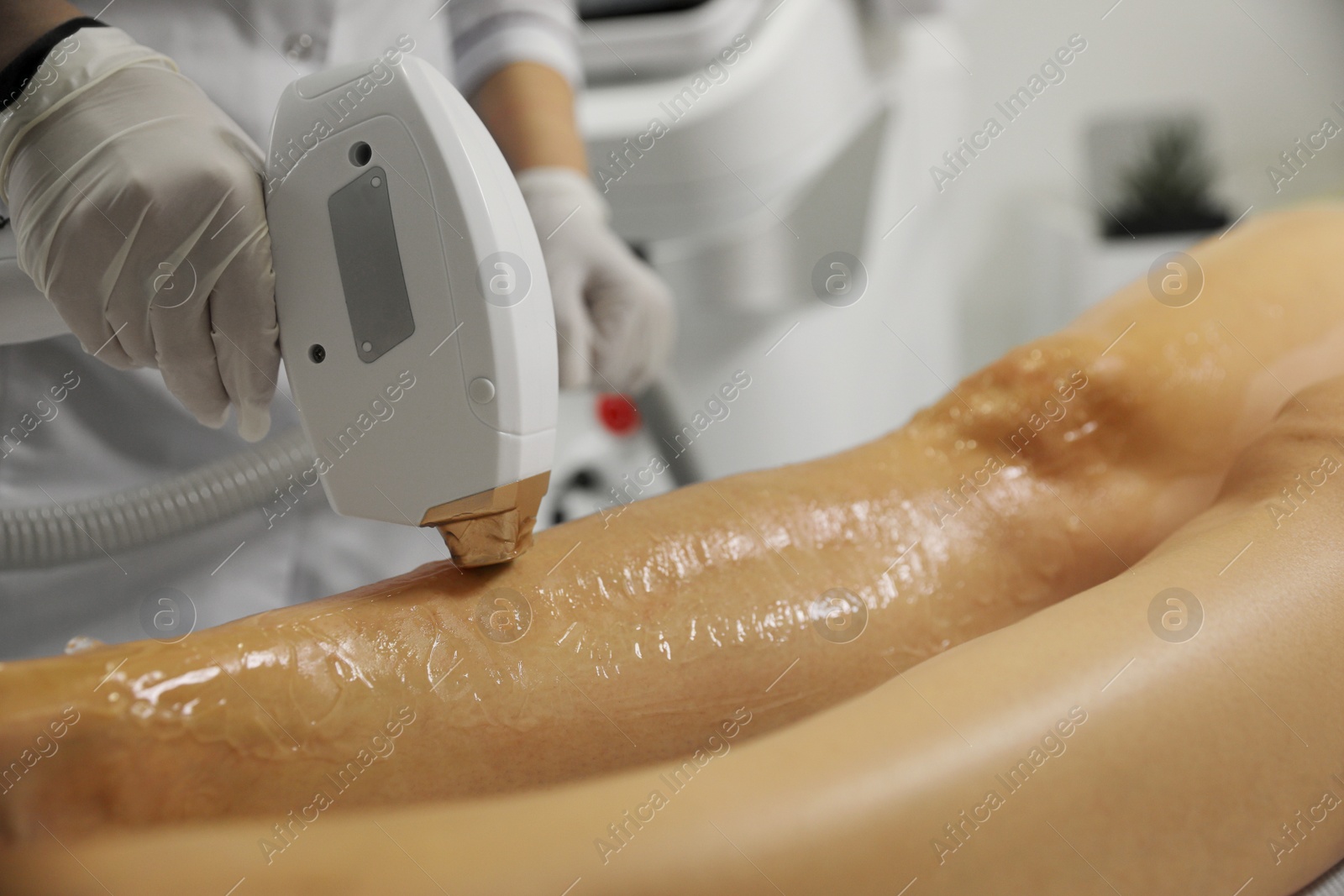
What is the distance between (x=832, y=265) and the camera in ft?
4.39

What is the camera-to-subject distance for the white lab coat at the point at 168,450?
74cm

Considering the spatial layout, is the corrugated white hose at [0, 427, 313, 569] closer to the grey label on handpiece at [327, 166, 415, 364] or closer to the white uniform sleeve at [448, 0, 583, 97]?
the grey label on handpiece at [327, 166, 415, 364]

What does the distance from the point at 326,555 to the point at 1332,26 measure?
240 cm

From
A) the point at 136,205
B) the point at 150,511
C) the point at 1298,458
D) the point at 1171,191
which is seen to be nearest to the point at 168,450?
the point at 150,511

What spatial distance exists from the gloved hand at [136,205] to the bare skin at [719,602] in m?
0.20

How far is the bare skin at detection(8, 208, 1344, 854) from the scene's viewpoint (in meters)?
0.43

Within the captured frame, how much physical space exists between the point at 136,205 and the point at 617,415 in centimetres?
93

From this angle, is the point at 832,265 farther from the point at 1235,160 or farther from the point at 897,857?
the point at 1235,160

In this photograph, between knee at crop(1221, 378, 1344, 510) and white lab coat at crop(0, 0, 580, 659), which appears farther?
white lab coat at crop(0, 0, 580, 659)

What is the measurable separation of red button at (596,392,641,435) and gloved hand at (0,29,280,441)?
2.80 feet

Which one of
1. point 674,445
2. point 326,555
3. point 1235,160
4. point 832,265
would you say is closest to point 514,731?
point 326,555

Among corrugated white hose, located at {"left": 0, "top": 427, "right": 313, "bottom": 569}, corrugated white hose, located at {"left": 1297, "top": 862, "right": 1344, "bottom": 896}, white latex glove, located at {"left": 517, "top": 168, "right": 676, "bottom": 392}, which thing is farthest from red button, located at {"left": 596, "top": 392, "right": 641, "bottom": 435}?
corrugated white hose, located at {"left": 1297, "top": 862, "right": 1344, "bottom": 896}

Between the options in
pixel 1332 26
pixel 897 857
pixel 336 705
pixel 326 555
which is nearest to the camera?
pixel 897 857

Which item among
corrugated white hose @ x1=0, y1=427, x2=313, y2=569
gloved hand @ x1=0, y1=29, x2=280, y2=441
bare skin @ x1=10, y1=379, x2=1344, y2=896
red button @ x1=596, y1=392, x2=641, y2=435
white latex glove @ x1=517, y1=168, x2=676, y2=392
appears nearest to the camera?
bare skin @ x1=10, y1=379, x2=1344, y2=896
